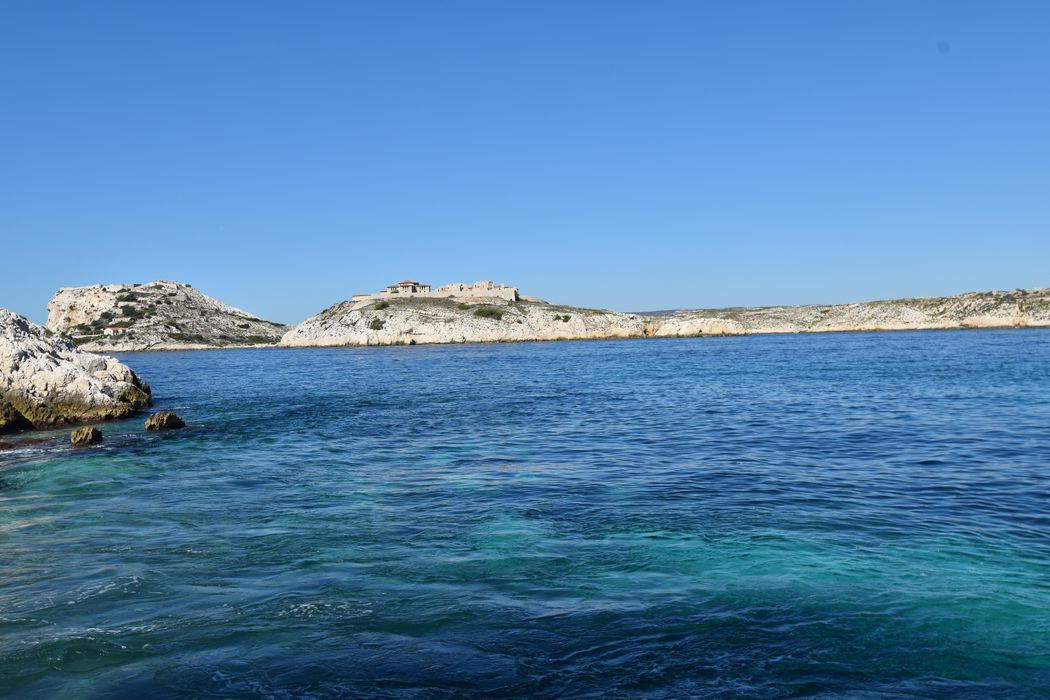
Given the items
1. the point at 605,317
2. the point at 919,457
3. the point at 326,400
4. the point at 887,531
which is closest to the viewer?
the point at 887,531

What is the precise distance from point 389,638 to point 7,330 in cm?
3298

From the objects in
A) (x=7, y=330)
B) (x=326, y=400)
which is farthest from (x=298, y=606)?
(x=326, y=400)

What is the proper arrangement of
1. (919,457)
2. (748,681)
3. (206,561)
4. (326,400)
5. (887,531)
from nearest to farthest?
1. (748,681)
2. (206,561)
3. (887,531)
4. (919,457)
5. (326,400)

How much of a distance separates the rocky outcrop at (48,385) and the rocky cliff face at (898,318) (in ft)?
478

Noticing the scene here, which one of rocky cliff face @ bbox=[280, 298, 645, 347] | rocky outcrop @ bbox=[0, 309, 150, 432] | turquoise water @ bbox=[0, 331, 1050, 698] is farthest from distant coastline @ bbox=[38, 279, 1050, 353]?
turquoise water @ bbox=[0, 331, 1050, 698]

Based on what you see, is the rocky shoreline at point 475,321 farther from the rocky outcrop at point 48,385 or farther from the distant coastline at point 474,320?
the rocky outcrop at point 48,385

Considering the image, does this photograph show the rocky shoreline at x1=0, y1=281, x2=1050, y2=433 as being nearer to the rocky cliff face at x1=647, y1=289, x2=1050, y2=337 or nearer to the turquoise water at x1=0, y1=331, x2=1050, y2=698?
the rocky cliff face at x1=647, y1=289, x2=1050, y2=337

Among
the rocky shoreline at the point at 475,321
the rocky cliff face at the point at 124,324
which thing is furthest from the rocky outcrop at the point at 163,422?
the rocky cliff face at the point at 124,324

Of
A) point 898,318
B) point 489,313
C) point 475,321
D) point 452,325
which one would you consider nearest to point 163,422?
point 452,325

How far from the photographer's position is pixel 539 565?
11406 millimetres

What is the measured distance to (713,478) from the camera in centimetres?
1802

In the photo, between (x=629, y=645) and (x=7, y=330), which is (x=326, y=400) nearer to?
(x=7, y=330)

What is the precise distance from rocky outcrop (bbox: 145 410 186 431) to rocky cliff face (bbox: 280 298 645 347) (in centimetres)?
12783

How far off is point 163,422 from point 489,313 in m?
136
